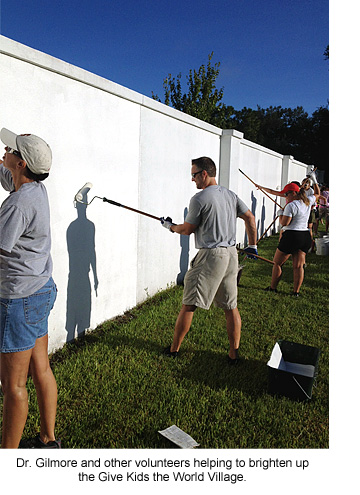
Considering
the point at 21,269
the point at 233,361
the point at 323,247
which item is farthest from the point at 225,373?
the point at 323,247

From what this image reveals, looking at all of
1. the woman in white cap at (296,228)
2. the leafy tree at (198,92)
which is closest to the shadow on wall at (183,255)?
the woman in white cap at (296,228)

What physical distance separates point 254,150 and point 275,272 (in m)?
4.35

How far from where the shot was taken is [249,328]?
14.0ft

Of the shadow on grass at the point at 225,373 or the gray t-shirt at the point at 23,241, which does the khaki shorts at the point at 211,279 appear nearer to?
the shadow on grass at the point at 225,373

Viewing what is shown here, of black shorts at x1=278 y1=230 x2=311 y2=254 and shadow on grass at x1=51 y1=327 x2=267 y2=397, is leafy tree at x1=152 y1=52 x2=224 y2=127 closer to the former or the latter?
black shorts at x1=278 y1=230 x2=311 y2=254

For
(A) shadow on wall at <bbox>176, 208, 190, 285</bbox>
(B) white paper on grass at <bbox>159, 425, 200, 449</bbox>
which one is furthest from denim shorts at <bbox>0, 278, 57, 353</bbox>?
(A) shadow on wall at <bbox>176, 208, 190, 285</bbox>

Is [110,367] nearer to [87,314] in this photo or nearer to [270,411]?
[87,314]

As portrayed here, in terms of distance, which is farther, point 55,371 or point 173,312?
point 173,312

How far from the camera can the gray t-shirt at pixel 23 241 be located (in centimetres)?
177

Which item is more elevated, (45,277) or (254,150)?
(254,150)

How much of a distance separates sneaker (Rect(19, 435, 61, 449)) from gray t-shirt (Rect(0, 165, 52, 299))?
932 mm

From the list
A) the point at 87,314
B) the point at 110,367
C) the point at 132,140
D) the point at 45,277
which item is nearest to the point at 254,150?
the point at 132,140

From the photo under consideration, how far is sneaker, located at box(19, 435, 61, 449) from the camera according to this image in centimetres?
220

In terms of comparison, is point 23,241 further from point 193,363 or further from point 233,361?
point 233,361
